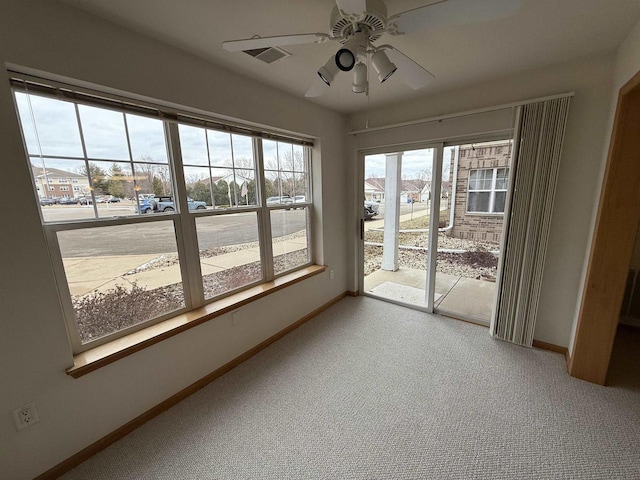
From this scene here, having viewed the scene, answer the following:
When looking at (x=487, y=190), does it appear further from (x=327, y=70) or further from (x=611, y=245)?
(x=327, y=70)

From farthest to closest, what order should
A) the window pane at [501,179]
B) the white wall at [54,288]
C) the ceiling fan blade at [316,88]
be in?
the window pane at [501,179] < the ceiling fan blade at [316,88] < the white wall at [54,288]

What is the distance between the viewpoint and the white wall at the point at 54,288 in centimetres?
119

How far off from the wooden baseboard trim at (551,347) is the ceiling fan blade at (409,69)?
8.28 feet

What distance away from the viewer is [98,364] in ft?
4.82

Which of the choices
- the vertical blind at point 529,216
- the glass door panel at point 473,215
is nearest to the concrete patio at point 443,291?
the glass door panel at point 473,215

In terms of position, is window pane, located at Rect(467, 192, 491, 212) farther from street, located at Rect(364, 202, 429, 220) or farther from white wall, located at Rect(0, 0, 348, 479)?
white wall, located at Rect(0, 0, 348, 479)

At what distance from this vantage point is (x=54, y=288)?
1.33 metres

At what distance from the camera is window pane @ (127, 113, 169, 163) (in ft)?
5.40

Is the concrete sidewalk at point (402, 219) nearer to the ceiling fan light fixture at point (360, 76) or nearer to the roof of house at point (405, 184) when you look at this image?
the roof of house at point (405, 184)

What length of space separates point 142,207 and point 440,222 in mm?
2772

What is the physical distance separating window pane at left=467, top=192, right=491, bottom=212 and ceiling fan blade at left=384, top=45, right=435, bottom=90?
1743 millimetres

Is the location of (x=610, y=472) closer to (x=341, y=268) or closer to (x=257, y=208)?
(x=341, y=268)

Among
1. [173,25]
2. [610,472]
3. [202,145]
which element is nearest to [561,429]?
[610,472]

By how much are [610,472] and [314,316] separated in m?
2.35
